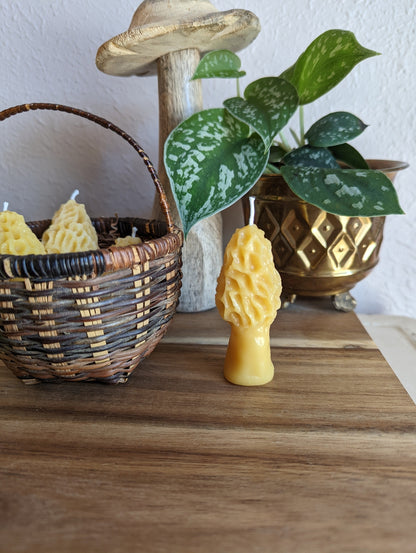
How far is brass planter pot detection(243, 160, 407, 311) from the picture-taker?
657mm

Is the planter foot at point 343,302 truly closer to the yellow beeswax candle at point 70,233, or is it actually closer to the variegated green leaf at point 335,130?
the variegated green leaf at point 335,130

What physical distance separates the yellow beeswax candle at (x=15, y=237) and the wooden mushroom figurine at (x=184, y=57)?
0.84ft

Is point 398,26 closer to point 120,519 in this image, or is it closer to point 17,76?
point 17,76

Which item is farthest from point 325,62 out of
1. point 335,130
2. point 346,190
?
point 346,190

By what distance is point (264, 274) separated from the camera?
0.49 meters

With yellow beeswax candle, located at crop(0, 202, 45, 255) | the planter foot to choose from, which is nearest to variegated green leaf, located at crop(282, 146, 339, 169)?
the planter foot

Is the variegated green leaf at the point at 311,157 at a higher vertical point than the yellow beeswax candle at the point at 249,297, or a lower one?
higher

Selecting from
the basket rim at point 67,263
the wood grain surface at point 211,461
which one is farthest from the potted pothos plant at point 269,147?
the wood grain surface at point 211,461

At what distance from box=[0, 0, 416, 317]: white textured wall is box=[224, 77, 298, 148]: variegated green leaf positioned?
267 mm

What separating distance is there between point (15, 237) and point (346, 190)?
0.42m

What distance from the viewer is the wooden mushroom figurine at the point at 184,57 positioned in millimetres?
565

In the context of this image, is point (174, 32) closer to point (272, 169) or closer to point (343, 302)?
point (272, 169)

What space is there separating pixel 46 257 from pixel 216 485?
26cm

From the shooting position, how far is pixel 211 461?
40 cm
